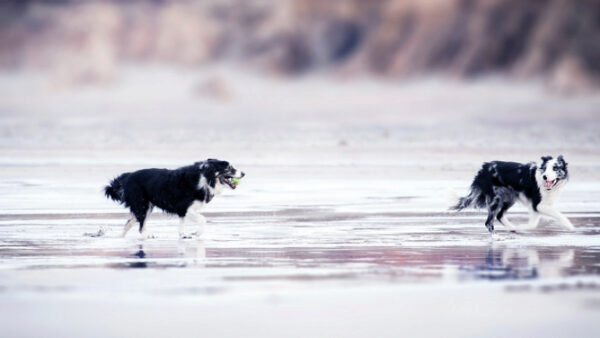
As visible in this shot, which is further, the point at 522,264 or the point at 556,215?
the point at 556,215

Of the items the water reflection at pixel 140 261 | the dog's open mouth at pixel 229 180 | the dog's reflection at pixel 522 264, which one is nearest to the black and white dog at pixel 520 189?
the dog's reflection at pixel 522 264

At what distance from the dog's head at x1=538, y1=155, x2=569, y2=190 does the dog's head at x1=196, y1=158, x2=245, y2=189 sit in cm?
366

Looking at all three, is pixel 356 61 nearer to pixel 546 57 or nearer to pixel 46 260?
pixel 546 57

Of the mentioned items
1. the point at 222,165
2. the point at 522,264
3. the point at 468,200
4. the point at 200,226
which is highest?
the point at 222,165

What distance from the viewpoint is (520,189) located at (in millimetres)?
15641

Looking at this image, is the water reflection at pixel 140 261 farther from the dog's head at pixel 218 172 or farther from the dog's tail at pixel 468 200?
the dog's tail at pixel 468 200

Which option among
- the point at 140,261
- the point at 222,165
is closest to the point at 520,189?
the point at 222,165

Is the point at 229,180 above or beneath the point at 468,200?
above

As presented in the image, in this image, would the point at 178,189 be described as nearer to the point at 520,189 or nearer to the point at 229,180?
the point at 229,180

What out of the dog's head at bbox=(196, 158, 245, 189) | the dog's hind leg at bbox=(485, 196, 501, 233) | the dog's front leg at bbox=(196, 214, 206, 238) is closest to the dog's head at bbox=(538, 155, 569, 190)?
the dog's hind leg at bbox=(485, 196, 501, 233)

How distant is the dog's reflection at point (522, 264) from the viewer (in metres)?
11.3

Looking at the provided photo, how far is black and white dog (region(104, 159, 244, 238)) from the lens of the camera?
1510cm

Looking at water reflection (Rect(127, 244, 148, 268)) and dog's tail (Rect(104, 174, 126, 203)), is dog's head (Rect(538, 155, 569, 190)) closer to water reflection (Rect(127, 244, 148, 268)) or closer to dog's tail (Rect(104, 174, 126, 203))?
water reflection (Rect(127, 244, 148, 268))

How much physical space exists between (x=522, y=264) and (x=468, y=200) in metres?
4.06
